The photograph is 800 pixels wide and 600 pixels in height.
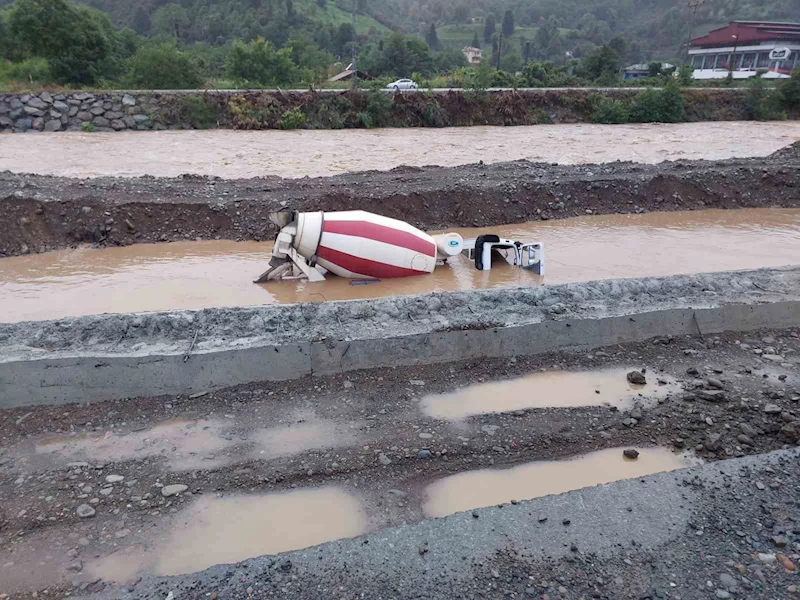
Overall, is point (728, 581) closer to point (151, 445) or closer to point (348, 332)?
point (348, 332)

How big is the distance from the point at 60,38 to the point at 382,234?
91.7ft

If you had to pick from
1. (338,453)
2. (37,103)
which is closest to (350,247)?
(338,453)

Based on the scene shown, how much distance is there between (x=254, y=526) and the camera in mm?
3443

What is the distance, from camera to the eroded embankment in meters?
9.54

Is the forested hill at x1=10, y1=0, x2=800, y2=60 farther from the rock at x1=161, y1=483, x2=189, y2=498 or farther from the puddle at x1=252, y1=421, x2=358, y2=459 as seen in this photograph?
the rock at x1=161, y1=483, x2=189, y2=498

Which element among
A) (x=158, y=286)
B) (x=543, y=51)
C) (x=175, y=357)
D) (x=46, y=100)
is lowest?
(x=158, y=286)

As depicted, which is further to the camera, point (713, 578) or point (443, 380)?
point (443, 380)

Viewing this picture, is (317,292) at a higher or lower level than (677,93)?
lower

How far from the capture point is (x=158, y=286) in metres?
7.91

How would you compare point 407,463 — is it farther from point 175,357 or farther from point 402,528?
point 175,357

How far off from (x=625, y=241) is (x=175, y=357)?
8.48 meters

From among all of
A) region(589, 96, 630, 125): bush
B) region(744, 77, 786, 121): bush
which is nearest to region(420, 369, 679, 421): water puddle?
region(589, 96, 630, 125): bush

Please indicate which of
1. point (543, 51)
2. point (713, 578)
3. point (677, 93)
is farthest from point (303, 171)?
point (543, 51)

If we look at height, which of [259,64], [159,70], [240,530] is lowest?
[240,530]
